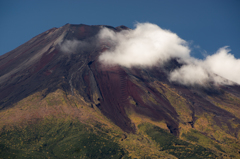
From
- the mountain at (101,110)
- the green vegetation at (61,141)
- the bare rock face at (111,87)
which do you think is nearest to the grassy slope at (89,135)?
the green vegetation at (61,141)

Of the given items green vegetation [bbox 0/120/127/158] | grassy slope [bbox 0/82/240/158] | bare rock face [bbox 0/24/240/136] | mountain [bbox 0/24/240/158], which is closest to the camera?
green vegetation [bbox 0/120/127/158]

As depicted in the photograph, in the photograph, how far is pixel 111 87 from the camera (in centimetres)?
11544

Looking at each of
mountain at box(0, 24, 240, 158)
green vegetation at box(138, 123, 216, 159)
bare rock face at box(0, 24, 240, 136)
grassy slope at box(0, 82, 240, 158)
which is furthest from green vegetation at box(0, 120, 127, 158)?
green vegetation at box(138, 123, 216, 159)

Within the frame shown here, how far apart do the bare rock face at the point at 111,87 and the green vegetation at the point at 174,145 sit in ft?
20.5

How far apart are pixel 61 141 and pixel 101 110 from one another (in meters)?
25.9

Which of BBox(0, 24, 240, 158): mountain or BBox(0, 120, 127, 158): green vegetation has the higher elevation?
BBox(0, 24, 240, 158): mountain

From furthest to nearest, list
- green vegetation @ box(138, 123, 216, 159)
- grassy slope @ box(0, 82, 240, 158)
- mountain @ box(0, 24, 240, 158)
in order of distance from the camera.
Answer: green vegetation @ box(138, 123, 216, 159)
mountain @ box(0, 24, 240, 158)
grassy slope @ box(0, 82, 240, 158)

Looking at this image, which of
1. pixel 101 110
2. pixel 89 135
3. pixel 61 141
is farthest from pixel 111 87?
pixel 61 141

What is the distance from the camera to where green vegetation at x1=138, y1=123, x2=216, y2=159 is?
79744mm

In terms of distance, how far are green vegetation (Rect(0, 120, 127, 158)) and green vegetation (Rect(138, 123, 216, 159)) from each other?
56.3 ft

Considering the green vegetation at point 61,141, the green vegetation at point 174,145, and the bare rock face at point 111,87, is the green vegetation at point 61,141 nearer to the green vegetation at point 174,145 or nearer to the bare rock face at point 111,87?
the bare rock face at point 111,87

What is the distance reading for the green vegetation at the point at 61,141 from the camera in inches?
2881

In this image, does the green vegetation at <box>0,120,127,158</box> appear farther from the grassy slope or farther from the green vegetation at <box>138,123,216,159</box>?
the green vegetation at <box>138,123,216,159</box>

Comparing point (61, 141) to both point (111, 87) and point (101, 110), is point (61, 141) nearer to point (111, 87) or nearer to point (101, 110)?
point (101, 110)
